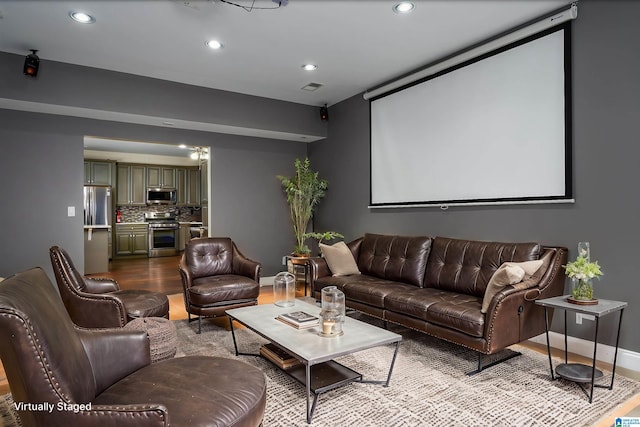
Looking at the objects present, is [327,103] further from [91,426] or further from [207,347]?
[91,426]

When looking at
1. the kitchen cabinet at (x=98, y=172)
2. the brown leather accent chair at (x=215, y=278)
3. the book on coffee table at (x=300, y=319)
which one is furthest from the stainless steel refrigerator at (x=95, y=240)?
the book on coffee table at (x=300, y=319)

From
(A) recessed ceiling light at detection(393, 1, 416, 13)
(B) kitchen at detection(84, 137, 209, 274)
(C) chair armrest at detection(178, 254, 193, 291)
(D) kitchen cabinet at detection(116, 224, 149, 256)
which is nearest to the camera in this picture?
(A) recessed ceiling light at detection(393, 1, 416, 13)

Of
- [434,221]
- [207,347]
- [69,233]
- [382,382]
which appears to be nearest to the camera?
[382,382]

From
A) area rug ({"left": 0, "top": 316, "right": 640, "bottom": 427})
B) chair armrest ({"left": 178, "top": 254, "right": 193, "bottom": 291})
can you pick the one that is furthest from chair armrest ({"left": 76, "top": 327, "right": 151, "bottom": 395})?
chair armrest ({"left": 178, "top": 254, "right": 193, "bottom": 291})

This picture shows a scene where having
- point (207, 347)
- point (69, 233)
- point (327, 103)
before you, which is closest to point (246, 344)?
point (207, 347)

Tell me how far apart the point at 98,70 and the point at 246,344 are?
143 inches

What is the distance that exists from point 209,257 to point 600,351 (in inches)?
151

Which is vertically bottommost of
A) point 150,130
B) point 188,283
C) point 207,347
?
point 207,347

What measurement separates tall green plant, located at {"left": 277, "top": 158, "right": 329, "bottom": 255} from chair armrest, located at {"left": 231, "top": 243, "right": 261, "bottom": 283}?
1.57 metres

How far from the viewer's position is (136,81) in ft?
15.2

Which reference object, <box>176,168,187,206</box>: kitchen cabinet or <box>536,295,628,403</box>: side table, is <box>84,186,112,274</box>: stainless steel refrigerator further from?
<box>536,295,628,403</box>: side table

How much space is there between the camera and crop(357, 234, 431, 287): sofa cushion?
3.97m

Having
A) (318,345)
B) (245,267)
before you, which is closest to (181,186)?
(245,267)

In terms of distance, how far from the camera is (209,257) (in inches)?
173
